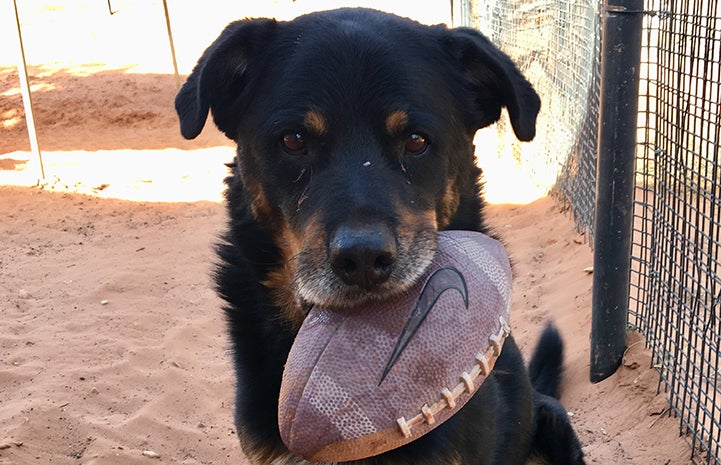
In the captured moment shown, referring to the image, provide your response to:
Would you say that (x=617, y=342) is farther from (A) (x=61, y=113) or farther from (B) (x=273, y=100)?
(A) (x=61, y=113)

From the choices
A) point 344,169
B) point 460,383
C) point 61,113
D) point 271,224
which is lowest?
point 61,113

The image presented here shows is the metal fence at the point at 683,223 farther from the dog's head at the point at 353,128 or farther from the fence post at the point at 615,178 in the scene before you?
the dog's head at the point at 353,128

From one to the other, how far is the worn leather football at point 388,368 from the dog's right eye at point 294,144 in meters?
0.62

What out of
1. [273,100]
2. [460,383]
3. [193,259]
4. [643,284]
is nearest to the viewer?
[460,383]

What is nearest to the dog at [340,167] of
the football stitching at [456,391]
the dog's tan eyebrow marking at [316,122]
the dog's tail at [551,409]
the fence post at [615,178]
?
the dog's tan eyebrow marking at [316,122]

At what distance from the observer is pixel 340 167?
2.58 metres

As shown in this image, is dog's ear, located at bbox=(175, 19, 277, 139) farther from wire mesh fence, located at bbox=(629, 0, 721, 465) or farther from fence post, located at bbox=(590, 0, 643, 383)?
fence post, located at bbox=(590, 0, 643, 383)

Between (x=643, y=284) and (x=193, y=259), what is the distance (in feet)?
14.1

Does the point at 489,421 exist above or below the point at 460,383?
below

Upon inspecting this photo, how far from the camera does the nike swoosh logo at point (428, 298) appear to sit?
2211 mm

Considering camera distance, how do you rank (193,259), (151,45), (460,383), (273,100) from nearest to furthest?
(460,383)
(273,100)
(193,259)
(151,45)

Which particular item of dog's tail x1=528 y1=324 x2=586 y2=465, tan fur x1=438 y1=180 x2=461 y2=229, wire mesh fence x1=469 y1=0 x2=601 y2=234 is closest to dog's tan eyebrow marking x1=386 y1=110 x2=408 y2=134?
tan fur x1=438 y1=180 x2=461 y2=229

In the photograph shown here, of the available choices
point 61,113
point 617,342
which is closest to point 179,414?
point 617,342

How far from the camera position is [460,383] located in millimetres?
2238
